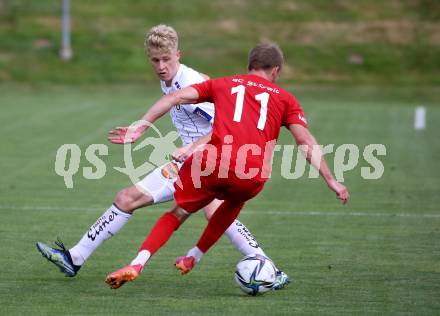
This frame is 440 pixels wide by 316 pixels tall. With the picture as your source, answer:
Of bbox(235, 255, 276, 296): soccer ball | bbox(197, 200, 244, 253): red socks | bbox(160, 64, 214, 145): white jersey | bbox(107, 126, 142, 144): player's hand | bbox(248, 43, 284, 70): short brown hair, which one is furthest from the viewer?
bbox(160, 64, 214, 145): white jersey

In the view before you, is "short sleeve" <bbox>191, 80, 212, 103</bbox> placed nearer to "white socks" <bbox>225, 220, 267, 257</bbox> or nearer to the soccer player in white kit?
the soccer player in white kit

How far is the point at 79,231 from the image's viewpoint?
411 inches

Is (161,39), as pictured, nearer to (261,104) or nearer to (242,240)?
(261,104)

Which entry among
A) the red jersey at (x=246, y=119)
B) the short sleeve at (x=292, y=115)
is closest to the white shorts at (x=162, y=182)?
the red jersey at (x=246, y=119)

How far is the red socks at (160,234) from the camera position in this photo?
7309 mm

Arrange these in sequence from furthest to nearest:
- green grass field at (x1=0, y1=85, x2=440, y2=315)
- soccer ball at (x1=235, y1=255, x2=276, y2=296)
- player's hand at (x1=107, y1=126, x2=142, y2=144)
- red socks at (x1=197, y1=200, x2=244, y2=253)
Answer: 1. red socks at (x1=197, y1=200, x2=244, y2=253)
2. soccer ball at (x1=235, y1=255, x2=276, y2=296)
3. green grass field at (x1=0, y1=85, x2=440, y2=315)
4. player's hand at (x1=107, y1=126, x2=142, y2=144)

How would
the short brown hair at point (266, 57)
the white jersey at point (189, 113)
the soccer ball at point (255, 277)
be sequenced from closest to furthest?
1. the short brown hair at point (266, 57)
2. the soccer ball at point (255, 277)
3. the white jersey at point (189, 113)

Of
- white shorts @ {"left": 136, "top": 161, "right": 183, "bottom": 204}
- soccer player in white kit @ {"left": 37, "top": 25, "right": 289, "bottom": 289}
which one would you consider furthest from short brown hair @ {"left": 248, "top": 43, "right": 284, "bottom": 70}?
white shorts @ {"left": 136, "top": 161, "right": 183, "bottom": 204}

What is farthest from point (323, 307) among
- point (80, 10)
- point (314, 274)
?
point (80, 10)

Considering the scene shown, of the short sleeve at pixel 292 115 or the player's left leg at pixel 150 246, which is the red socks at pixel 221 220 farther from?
the short sleeve at pixel 292 115

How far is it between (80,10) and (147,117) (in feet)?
112

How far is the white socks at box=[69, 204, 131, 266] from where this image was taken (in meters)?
7.91

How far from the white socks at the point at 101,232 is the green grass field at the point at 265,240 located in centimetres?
22

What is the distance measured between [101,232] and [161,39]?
160 cm
